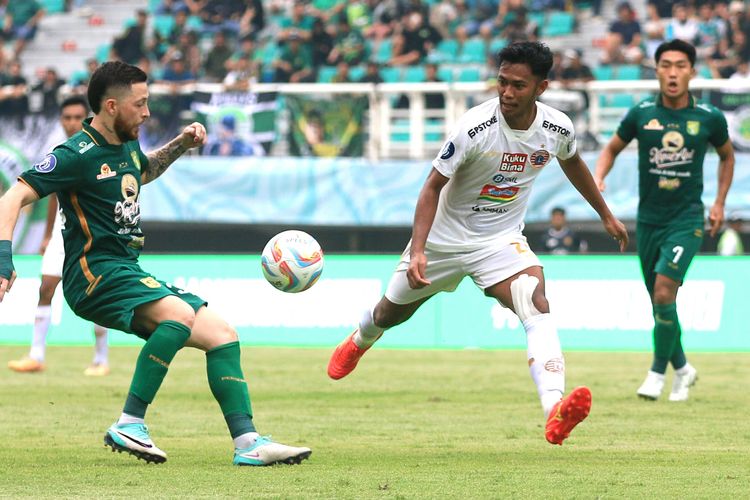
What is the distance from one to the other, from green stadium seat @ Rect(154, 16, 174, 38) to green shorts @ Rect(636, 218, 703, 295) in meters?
17.6

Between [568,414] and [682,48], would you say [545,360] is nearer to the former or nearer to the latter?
[568,414]

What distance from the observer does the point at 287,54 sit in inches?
937

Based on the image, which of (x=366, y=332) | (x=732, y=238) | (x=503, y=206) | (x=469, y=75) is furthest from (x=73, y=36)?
(x=503, y=206)

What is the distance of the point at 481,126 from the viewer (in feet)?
25.6

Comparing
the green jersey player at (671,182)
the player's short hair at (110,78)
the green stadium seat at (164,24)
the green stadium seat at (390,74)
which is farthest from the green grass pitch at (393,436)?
the green stadium seat at (164,24)

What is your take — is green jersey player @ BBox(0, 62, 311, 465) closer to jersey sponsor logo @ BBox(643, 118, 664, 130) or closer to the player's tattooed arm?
the player's tattooed arm

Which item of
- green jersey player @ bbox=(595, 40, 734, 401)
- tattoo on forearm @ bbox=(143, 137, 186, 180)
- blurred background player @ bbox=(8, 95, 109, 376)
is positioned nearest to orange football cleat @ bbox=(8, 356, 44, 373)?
blurred background player @ bbox=(8, 95, 109, 376)

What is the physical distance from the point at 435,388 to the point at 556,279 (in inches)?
200

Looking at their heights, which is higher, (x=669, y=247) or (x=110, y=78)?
(x=110, y=78)

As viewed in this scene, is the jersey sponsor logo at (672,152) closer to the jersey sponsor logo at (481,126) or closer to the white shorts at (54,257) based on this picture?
the jersey sponsor logo at (481,126)

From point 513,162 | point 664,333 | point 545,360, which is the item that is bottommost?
point 664,333

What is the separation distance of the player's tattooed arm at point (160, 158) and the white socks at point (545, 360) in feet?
7.38

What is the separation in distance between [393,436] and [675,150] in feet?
12.5

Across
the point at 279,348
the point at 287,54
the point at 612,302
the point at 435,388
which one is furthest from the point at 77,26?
the point at 435,388
